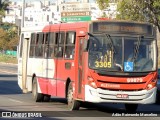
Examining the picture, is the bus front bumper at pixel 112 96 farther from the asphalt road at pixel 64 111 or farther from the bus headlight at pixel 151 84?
the asphalt road at pixel 64 111

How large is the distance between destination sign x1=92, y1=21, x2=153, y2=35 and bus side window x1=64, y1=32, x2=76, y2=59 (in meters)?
1.24

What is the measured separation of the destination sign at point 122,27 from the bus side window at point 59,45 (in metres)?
2.21

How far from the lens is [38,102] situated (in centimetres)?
2198

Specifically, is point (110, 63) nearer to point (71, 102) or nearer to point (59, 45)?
point (71, 102)

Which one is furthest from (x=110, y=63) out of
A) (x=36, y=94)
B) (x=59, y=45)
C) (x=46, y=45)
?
(x=36, y=94)

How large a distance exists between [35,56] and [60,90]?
131 inches

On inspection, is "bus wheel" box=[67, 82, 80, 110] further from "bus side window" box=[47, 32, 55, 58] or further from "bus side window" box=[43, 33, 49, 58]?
"bus side window" box=[43, 33, 49, 58]

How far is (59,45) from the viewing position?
19953 mm

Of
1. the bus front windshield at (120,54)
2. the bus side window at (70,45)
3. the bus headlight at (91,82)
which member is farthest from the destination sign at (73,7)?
the bus headlight at (91,82)

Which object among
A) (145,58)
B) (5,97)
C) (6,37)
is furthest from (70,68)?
(6,37)

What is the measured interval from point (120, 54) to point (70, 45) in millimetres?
2130

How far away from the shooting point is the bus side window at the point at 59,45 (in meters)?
19.7

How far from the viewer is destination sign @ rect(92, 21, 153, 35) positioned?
58.2 feet

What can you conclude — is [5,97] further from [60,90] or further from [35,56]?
[60,90]
